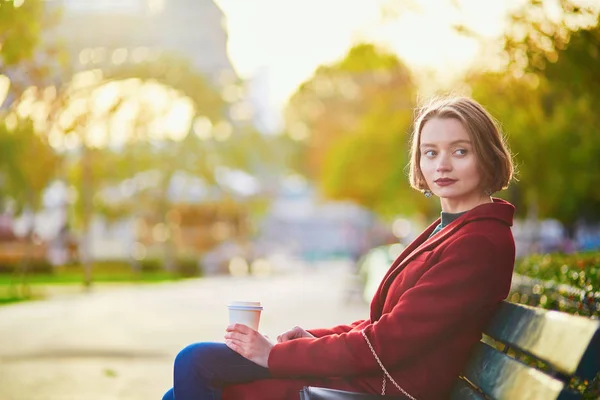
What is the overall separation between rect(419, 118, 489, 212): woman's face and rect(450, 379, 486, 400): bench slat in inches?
23.0

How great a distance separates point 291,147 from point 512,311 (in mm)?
68936

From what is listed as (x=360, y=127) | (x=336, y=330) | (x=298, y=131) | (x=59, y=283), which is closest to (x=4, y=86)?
(x=336, y=330)

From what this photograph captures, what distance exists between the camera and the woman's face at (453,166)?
350 centimetres

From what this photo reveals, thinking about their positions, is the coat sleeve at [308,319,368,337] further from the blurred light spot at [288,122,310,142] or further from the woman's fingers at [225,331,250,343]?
the blurred light spot at [288,122,310,142]

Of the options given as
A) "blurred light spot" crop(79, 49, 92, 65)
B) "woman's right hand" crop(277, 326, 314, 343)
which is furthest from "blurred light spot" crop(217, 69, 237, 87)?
"woman's right hand" crop(277, 326, 314, 343)

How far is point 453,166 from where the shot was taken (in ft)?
11.5

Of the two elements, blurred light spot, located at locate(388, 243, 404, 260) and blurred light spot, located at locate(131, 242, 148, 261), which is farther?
blurred light spot, located at locate(131, 242, 148, 261)

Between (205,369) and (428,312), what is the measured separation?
0.79 m

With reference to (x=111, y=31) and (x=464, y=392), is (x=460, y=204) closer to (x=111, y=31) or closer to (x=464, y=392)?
(x=464, y=392)

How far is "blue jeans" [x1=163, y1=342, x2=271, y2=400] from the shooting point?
3469mm

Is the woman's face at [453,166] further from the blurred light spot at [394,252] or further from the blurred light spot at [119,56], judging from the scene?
the blurred light spot at [119,56]

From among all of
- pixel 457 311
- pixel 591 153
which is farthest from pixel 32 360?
pixel 591 153

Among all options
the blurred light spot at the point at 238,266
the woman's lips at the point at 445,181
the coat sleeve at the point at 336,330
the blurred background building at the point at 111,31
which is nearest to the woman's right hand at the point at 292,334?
the coat sleeve at the point at 336,330

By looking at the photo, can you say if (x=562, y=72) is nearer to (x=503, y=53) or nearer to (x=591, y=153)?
(x=503, y=53)
